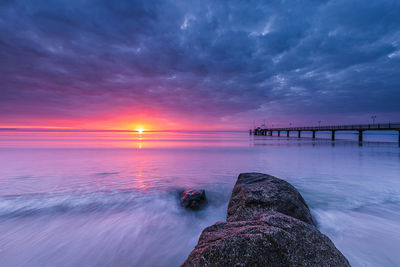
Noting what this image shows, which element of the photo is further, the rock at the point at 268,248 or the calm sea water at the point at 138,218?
the calm sea water at the point at 138,218

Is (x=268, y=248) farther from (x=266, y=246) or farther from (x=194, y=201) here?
(x=194, y=201)

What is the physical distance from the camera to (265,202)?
3.96 metres

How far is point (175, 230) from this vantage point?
174 inches

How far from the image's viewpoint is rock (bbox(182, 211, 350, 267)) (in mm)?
1816

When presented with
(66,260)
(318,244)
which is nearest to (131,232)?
(66,260)

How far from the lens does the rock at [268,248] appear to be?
5.96ft

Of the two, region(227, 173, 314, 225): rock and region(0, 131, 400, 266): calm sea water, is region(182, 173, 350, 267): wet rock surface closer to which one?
region(227, 173, 314, 225): rock

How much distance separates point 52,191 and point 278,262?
851 centimetres

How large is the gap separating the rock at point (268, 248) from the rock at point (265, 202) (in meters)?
1.54

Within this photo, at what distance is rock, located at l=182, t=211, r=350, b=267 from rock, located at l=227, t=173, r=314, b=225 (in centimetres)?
154

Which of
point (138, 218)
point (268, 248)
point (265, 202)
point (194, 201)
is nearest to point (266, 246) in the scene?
point (268, 248)

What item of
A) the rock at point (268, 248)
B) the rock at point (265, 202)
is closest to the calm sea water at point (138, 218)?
the rock at point (265, 202)

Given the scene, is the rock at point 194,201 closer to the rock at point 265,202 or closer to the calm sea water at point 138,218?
the calm sea water at point 138,218

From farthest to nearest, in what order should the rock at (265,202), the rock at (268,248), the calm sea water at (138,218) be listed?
the rock at (265,202)
the calm sea water at (138,218)
the rock at (268,248)
